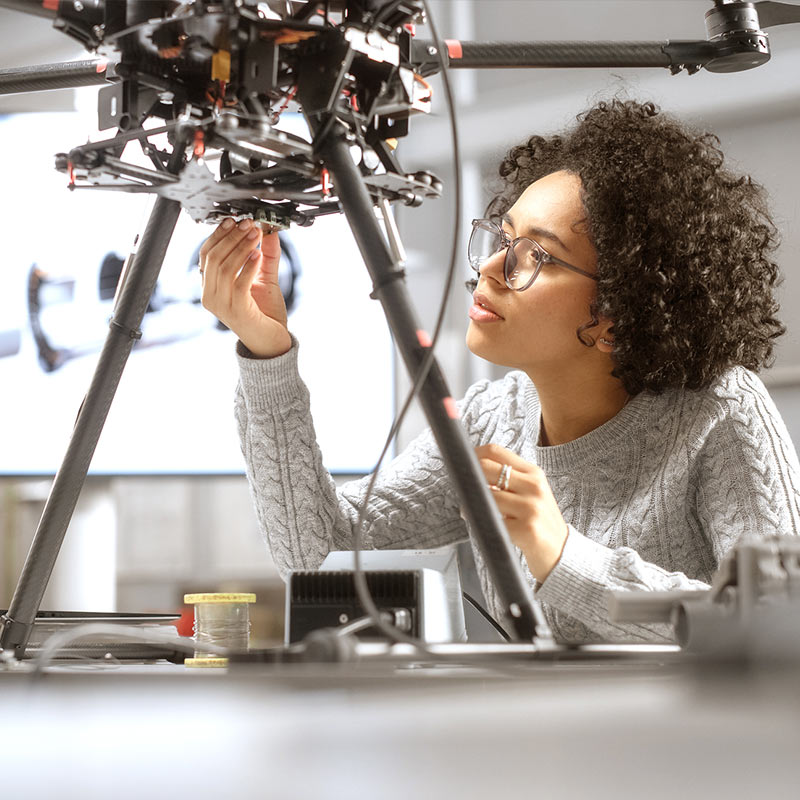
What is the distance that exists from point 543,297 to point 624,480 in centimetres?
24

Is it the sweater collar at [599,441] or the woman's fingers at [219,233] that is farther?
the sweater collar at [599,441]

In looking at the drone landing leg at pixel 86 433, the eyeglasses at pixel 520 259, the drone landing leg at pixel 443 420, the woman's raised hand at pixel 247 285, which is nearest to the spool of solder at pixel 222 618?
the drone landing leg at pixel 86 433

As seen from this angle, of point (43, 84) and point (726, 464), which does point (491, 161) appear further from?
point (43, 84)

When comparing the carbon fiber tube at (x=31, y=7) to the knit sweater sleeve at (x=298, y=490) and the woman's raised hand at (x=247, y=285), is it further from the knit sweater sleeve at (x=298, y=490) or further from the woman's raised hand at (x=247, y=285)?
the knit sweater sleeve at (x=298, y=490)

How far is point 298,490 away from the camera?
1.25 m

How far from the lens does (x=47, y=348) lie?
1731mm

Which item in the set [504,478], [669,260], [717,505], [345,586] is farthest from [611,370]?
[345,586]

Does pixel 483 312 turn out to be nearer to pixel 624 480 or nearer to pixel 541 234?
pixel 541 234

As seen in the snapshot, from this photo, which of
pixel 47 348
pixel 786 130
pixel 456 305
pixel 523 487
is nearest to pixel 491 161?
pixel 456 305

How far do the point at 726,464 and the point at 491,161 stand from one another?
0.84 m

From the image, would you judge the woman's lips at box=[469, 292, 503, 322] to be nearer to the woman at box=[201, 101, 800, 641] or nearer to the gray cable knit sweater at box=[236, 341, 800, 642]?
the woman at box=[201, 101, 800, 641]

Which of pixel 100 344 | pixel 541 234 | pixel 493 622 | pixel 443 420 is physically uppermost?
pixel 541 234

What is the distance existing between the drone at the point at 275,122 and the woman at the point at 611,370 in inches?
12.8

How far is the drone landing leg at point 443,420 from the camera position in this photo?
0.54 metres
